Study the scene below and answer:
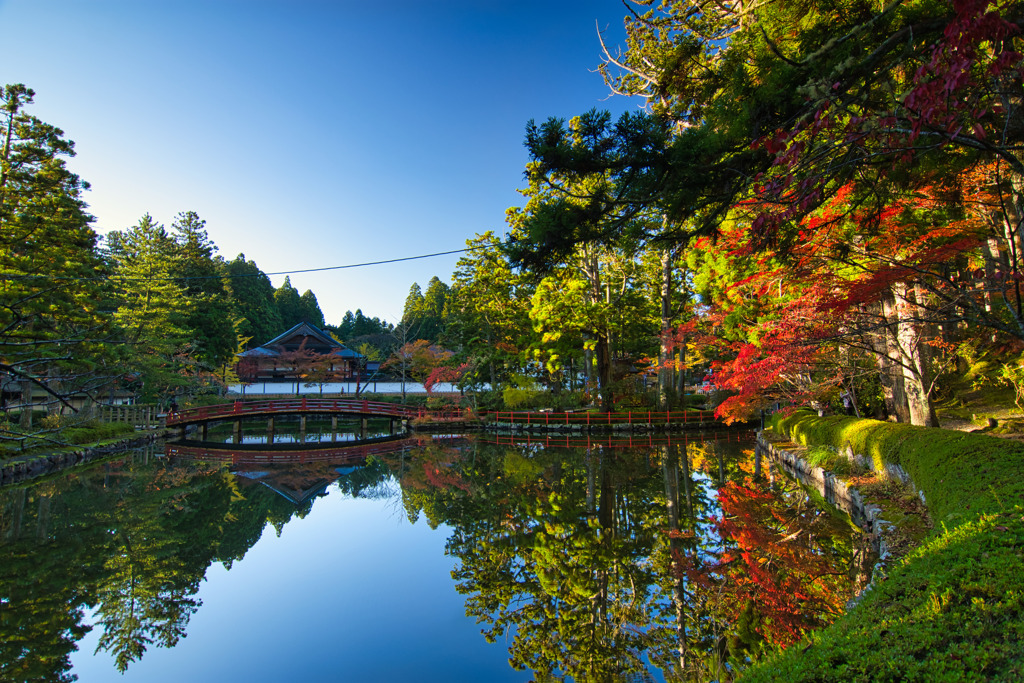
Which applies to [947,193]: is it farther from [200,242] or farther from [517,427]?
[200,242]

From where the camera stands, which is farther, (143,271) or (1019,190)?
(143,271)

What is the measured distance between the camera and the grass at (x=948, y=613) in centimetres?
231

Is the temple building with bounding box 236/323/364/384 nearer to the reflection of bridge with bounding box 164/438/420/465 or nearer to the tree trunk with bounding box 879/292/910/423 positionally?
the reflection of bridge with bounding box 164/438/420/465

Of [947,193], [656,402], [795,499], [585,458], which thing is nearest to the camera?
[947,193]

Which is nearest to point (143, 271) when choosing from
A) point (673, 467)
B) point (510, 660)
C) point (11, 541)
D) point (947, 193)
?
point (11, 541)

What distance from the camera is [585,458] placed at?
43.8ft

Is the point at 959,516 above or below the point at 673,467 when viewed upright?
above

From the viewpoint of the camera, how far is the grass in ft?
7.57

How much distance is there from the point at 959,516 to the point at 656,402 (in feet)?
53.5

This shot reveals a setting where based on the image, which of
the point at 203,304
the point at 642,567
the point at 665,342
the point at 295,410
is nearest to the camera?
the point at 642,567

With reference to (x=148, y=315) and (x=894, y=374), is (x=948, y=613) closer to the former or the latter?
(x=894, y=374)

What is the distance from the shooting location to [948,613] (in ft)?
8.70

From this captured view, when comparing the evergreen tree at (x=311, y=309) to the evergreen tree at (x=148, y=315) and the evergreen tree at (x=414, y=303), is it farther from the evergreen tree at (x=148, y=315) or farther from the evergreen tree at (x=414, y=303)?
the evergreen tree at (x=148, y=315)

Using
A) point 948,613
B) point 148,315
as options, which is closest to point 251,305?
point 148,315
